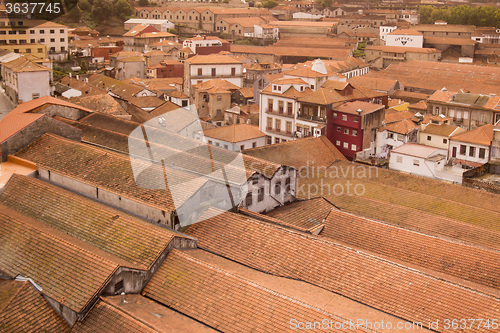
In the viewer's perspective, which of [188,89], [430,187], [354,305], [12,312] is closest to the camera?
[12,312]

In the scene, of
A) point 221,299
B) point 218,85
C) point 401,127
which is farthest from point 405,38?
point 221,299

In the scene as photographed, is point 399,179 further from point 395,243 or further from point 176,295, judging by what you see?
point 176,295

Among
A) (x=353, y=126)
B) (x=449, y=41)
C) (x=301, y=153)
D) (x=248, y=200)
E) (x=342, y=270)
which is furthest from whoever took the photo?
(x=449, y=41)

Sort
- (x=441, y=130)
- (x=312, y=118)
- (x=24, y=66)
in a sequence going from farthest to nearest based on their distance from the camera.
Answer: (x=441, y=130)
(x=312, y=118)
(x=24, y=66)

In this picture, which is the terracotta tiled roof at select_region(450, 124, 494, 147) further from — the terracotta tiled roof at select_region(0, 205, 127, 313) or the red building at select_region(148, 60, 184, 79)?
the red building at select_region(148, 60, 184, 79)

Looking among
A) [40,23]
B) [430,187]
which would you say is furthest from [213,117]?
[430,187]

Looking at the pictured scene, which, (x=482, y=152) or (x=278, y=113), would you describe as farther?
(x=278, y=113)

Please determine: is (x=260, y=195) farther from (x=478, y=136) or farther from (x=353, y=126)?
(x=478, y=136)

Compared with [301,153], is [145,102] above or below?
above
